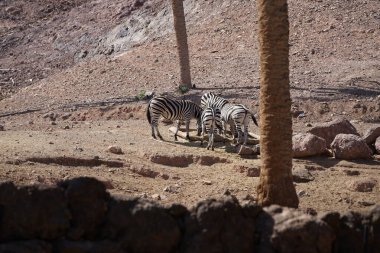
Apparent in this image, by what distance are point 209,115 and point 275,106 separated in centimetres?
698

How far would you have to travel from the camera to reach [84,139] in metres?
16.6

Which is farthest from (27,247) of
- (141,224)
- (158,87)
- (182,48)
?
(158,87)

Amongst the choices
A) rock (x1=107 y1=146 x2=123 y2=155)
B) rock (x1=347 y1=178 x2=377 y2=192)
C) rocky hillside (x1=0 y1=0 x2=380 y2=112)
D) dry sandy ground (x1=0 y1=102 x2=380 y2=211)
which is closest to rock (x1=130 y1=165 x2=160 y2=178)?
dry sandy ground (x1=0 y1=102 x2=380 y2=211)

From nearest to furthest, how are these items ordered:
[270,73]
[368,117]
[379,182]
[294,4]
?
[270,73] < [379,182] < [368,117] < [294,4]

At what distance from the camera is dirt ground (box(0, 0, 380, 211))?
13445 mm

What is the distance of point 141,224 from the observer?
814 centimetres

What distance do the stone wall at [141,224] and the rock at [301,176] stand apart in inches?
220

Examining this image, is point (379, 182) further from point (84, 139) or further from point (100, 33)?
point (100, 33)

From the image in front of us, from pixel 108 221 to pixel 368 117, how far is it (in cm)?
1301

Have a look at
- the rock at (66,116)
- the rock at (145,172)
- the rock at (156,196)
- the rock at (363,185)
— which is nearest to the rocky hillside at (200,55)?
the rock at (66,116)

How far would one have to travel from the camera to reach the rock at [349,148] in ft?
51.2

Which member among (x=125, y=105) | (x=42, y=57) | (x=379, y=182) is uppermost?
(x=42, y=57)

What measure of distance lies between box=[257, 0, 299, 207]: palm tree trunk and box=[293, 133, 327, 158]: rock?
4.88 meters

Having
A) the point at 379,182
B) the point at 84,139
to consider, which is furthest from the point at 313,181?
the point at 84,139
